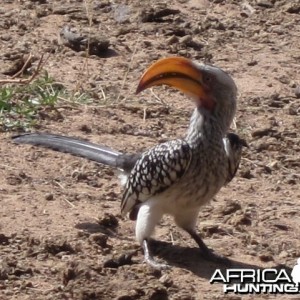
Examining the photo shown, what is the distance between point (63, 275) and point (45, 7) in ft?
16.0

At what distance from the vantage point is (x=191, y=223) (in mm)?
7191

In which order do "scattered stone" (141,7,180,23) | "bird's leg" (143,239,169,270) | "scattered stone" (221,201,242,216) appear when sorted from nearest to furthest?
1. "bird's leg" (143,239,169,270)
2. "scattered stone" (221,201,242,216)
3. "scattered stone" (141,7,180,23)

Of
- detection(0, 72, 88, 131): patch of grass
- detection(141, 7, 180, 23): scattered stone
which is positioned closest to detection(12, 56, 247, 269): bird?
detection(0, 72, 88, 131): patch of grass

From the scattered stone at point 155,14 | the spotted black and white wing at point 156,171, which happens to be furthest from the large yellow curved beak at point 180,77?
the scattered stone at point 155,14

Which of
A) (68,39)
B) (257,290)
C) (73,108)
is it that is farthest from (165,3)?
(257,290)

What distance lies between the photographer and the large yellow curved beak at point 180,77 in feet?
23.0

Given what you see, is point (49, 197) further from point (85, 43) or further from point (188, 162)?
point (85, 43)

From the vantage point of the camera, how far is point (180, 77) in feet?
23.1

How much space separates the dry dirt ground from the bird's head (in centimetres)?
81

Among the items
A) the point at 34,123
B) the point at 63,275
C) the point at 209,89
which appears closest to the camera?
the point at 63,275

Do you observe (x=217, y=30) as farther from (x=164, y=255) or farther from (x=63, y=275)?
(x=63, y=275)

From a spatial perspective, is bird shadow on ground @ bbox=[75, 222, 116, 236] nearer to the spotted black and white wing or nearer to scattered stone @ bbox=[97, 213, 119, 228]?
scattered stone @ bbox=[97, 213, 119, 228]

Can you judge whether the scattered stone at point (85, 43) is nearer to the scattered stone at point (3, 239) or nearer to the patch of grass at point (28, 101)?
the patch of grass at point (28, 101)

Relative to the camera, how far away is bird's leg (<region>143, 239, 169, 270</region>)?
271 inches
